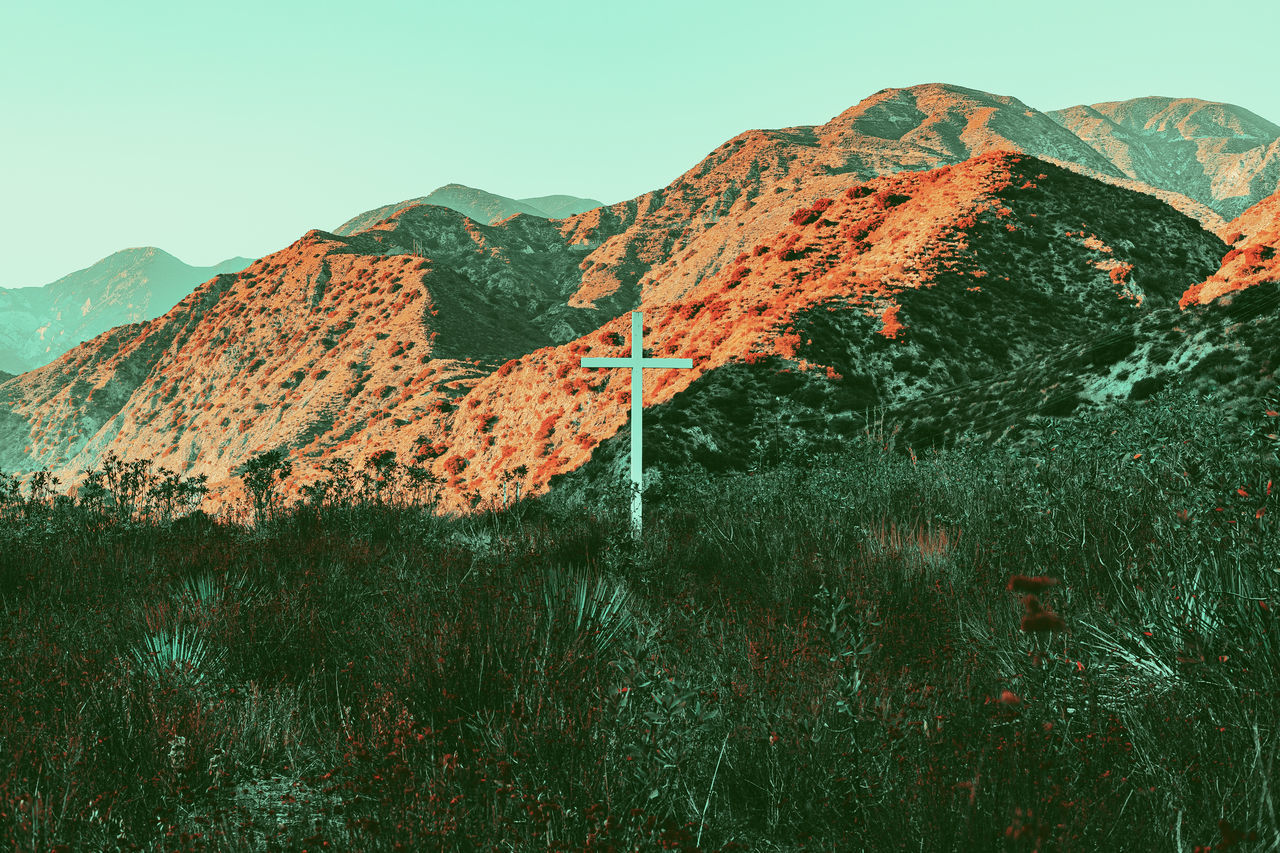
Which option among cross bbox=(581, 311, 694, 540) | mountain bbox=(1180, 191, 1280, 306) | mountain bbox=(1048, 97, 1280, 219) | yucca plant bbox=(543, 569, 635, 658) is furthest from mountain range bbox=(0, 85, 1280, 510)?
mountain bbox=(1048, 97, 1280, 219)

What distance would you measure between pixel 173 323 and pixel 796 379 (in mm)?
69117

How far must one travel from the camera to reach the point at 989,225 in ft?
100

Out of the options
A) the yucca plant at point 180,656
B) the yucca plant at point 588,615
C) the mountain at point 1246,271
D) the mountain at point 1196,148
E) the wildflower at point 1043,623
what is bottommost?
the yucca plant at point 180,656

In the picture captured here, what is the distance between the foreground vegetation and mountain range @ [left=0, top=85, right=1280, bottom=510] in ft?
32.7

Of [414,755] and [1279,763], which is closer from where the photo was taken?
[1279,763]

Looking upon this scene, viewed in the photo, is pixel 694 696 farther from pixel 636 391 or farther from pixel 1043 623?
pixel 636 391

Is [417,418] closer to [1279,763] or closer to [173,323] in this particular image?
[1279,763]

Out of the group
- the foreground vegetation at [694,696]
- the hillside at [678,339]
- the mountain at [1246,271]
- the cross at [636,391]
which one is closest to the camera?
the foreground vegetation at [694,696]

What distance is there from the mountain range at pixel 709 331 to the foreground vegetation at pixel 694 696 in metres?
9.95

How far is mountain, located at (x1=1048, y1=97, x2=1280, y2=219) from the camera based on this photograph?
120375mm

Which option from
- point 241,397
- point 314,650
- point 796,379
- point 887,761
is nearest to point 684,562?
point 314,650

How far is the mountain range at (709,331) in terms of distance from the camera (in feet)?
63.5

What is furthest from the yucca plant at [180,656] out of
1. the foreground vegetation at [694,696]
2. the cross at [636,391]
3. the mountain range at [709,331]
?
the mountain range at [709,331]

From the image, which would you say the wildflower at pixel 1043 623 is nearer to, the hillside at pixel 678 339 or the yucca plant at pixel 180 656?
the yucca plant at pixel 180 656
